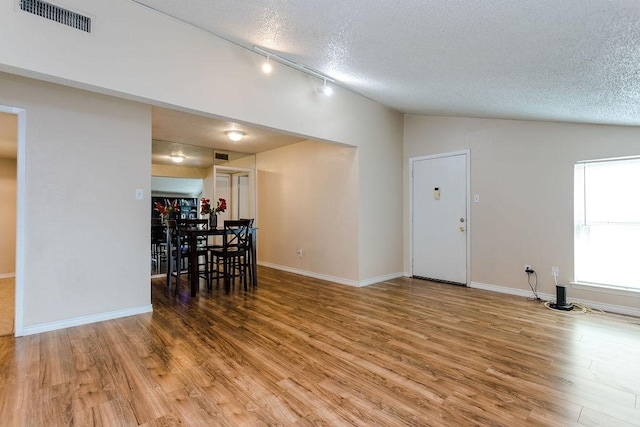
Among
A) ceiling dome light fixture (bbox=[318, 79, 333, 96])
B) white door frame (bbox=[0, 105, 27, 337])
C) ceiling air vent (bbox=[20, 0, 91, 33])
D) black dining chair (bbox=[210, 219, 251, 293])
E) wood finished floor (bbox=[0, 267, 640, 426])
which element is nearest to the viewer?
wood finished floor (bbox=[0, 267, 640, 426])

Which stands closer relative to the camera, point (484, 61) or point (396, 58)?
point (484, 61)

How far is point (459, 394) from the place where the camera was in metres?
1.88

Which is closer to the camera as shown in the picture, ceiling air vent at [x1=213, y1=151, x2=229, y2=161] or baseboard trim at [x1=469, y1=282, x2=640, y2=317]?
baseboard trim at [x1=469, y1=282, x2=640, y2=317]

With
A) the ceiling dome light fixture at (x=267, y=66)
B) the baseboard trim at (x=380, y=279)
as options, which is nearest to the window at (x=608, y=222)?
the baseboard trim at (x=380, y=279)

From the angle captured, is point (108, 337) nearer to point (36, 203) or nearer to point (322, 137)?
point (36, 203)

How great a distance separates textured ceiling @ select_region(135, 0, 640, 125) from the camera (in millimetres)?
1887

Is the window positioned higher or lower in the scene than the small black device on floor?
higher

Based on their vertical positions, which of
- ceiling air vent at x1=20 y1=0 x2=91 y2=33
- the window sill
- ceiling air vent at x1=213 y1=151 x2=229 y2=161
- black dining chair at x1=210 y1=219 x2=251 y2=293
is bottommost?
the window sill

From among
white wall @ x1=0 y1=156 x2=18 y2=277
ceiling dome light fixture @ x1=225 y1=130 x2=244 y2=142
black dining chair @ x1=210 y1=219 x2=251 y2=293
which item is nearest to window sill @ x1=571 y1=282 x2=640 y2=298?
black dining chair @ x1=210 y1=219 x2=251 y2=293

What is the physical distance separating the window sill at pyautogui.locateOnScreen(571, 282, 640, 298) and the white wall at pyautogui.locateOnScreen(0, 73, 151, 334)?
4.98 m

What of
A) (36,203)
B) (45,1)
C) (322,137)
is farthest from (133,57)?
(322,137)

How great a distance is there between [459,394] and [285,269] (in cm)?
430

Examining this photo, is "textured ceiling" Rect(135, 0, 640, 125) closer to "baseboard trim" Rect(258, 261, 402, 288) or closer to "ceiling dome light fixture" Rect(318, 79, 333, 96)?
"ceiling dome light fixture" Rect(318, 79, 333, 96)

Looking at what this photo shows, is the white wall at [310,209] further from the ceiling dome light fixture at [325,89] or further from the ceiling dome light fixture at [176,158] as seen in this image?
the ceiling dome light fixture at [176,158]
